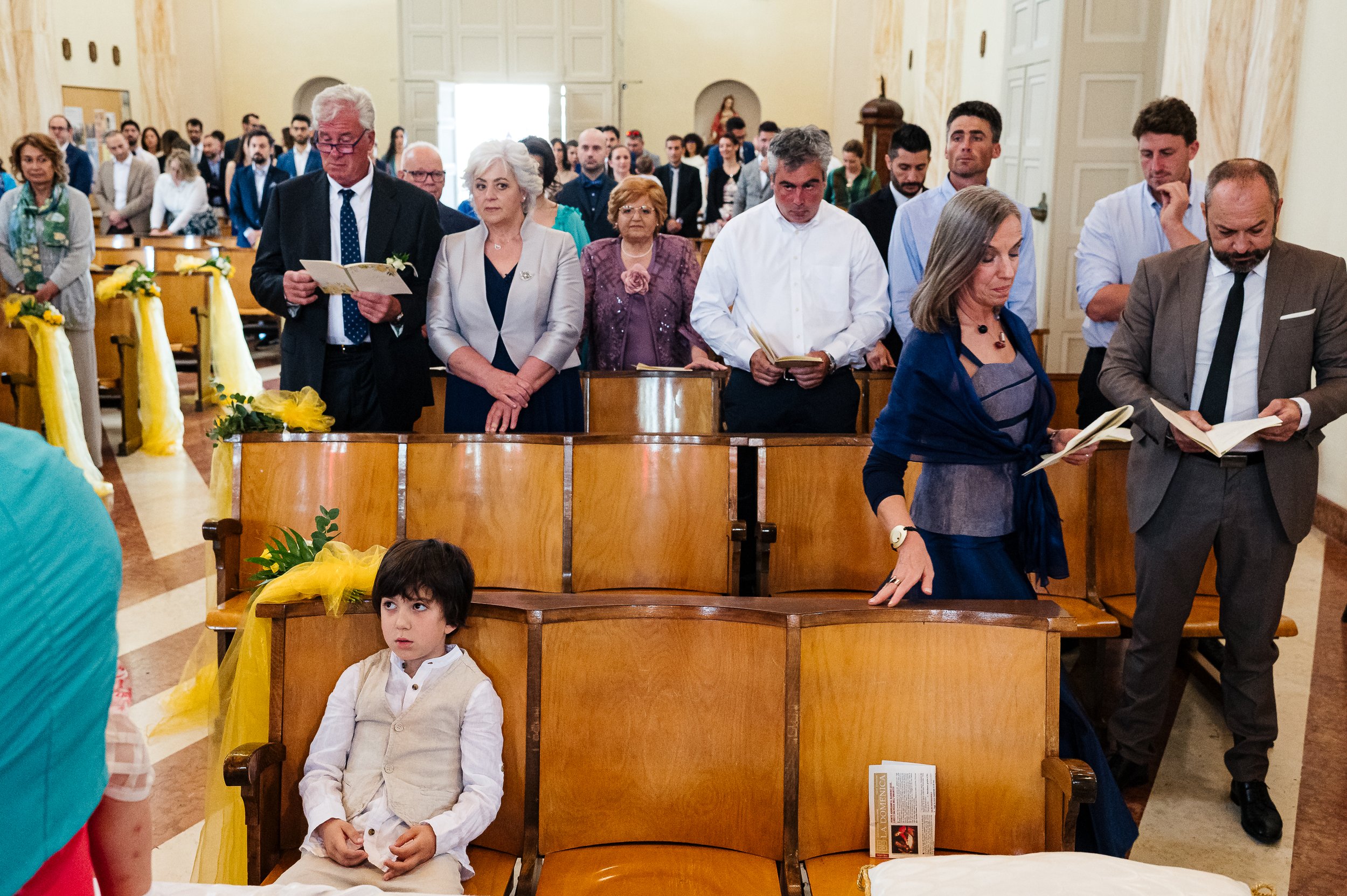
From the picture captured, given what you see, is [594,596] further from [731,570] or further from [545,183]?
[545,183]

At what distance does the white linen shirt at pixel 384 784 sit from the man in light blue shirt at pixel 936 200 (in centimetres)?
261

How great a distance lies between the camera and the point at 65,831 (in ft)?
3.26

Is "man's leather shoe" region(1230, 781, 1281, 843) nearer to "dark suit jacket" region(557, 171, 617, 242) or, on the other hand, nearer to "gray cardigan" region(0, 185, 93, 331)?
"dark suit jacket" region(557, 171, 617, 242)

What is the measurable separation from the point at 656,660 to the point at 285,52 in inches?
819

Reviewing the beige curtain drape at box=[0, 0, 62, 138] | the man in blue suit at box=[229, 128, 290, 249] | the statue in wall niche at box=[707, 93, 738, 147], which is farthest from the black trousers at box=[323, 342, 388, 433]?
the statue in wall niche at box=[707, 93, 738, 147]

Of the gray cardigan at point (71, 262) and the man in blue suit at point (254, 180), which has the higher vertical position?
the man in blue suit at point (254, 180)

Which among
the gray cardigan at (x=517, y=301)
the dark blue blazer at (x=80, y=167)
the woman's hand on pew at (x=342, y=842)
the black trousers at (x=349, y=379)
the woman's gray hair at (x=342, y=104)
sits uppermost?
the dark blue blazer at (x=80, y=167)

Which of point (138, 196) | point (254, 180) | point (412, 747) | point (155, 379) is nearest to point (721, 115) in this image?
point (254, 180)

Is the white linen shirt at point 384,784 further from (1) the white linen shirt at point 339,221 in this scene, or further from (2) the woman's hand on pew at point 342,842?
(1) the white linen shirt at point 339,221

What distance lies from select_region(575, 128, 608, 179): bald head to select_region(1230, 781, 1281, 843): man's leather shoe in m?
6.20

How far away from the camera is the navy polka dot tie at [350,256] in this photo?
402cm

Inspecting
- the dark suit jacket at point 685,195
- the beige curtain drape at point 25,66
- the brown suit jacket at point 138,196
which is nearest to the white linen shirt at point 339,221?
the dark suit jacket at point 685,195

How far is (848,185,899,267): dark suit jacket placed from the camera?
5.61m

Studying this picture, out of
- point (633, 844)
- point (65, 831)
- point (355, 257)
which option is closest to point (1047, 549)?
point (633, 844)
